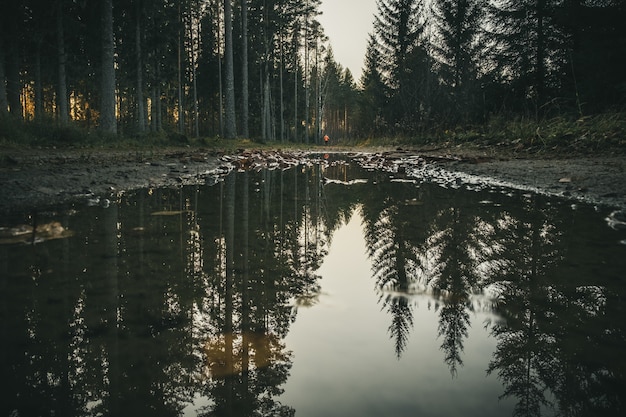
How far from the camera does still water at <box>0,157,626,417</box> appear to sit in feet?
2.93

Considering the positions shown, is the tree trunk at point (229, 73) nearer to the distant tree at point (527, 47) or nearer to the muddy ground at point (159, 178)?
the muddy ground at point (159, 178)

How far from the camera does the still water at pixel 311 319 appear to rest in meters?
0.89

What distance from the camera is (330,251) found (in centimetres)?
221

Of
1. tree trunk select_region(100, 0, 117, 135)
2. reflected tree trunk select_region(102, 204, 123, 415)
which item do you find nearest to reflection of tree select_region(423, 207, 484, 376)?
reflected tree trunk select_region(102, 204, 123, 415)

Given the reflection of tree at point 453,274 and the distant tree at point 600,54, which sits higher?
the distant tree at point 600,54

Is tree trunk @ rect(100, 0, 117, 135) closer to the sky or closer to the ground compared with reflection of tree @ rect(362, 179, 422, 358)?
closer to the sky

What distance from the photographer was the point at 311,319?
1.32m

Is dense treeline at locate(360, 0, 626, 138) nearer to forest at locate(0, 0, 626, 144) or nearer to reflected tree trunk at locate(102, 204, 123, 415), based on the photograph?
forest at locate(0, 0, 626, 144)

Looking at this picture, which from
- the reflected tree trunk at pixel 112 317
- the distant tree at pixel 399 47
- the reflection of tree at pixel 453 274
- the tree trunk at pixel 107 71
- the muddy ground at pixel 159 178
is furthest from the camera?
the distant tree at pixel 399 47

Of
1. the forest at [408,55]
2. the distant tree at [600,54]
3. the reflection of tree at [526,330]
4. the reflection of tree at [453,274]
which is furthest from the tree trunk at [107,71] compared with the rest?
the reflection of tree at [526,330]

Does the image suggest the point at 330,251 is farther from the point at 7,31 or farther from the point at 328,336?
the point at 7,31

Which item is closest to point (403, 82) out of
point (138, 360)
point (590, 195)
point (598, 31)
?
point (598, 31)

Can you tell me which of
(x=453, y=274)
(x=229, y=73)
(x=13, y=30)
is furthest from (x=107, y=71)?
(x=453, y=274)

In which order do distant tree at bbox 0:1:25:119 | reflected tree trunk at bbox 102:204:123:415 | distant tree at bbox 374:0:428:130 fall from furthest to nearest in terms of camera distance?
distant tree at bbox 374:0:428:130, distant tree at bbox 0:1:25:119, reflected tree trunk at bbox 102:204:123:415
